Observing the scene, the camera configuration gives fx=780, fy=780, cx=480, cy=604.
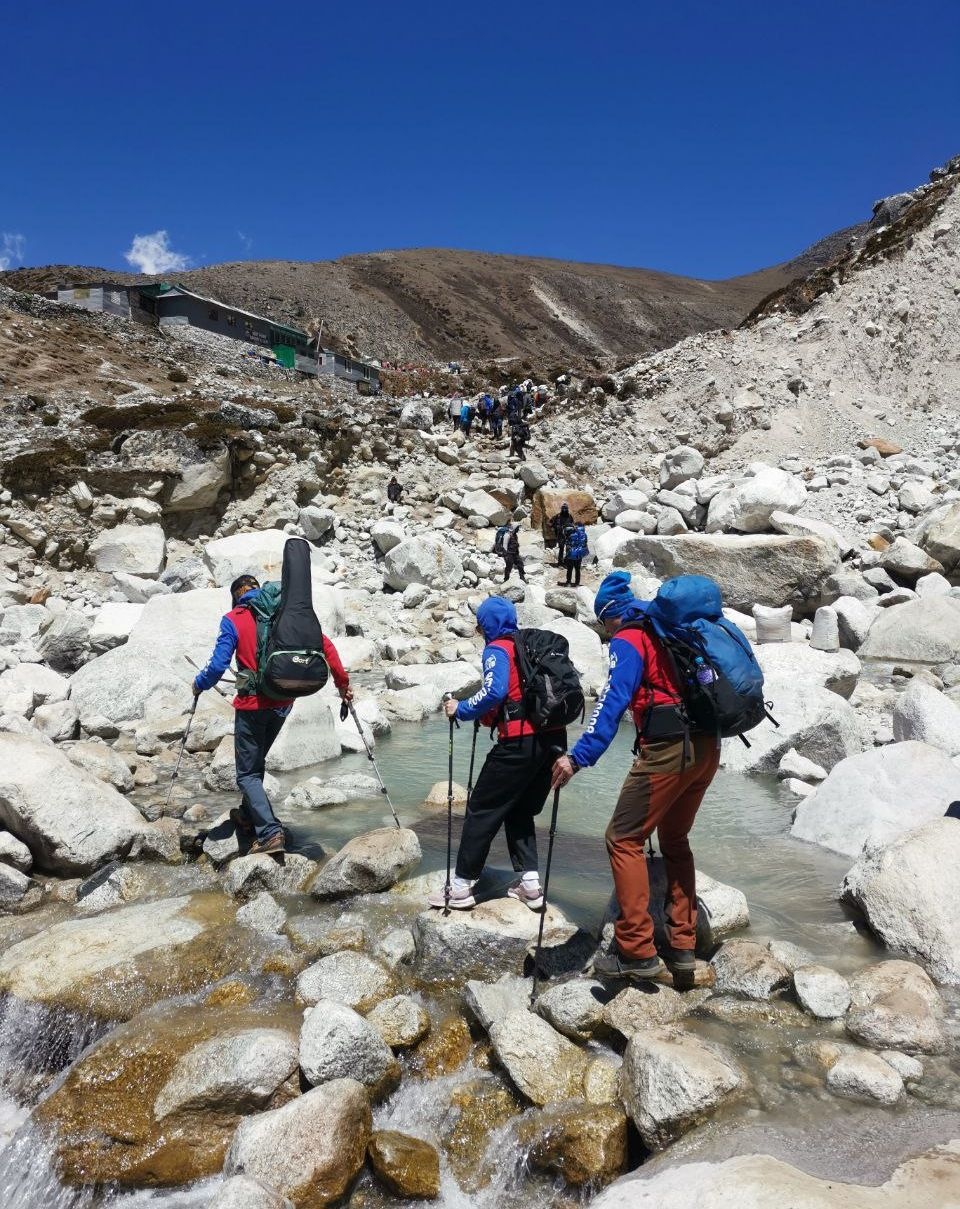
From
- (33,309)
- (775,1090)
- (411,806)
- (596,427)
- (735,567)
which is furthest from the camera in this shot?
(33,309)

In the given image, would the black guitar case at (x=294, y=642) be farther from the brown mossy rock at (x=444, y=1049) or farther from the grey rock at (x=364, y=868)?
the brown mossy rock at (x=444, y=1049)

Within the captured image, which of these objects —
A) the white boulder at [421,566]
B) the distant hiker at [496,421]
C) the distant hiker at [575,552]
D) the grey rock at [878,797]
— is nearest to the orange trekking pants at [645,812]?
the grey rock at [878,797]

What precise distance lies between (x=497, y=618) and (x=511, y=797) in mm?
1237

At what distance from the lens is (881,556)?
18.2 meters

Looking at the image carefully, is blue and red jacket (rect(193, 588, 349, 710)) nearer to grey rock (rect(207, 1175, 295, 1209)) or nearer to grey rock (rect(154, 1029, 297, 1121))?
grey rock (rect(154, 1029, 297, 1121))

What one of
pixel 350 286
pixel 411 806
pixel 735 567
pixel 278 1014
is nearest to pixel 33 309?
pixel 735 567

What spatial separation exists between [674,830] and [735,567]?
46.0 feet

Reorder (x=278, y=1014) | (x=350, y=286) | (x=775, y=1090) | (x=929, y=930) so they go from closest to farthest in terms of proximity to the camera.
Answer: (x=775, y=1090) < (x=278, y=1014) < (x=929, y=930) < (x=350, y=286)

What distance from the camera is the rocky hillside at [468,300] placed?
99.1m

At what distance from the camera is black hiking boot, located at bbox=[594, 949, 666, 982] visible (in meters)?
4.66

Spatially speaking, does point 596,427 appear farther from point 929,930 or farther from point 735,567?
point 929,930

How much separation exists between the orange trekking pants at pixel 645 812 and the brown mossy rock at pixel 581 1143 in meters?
0.94

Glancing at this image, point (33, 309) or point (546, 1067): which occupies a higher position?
point (33, 309)

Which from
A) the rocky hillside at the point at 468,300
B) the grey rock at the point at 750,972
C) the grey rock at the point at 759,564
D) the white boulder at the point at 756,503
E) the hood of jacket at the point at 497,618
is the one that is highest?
the rocky hillside at the point at 468,300
